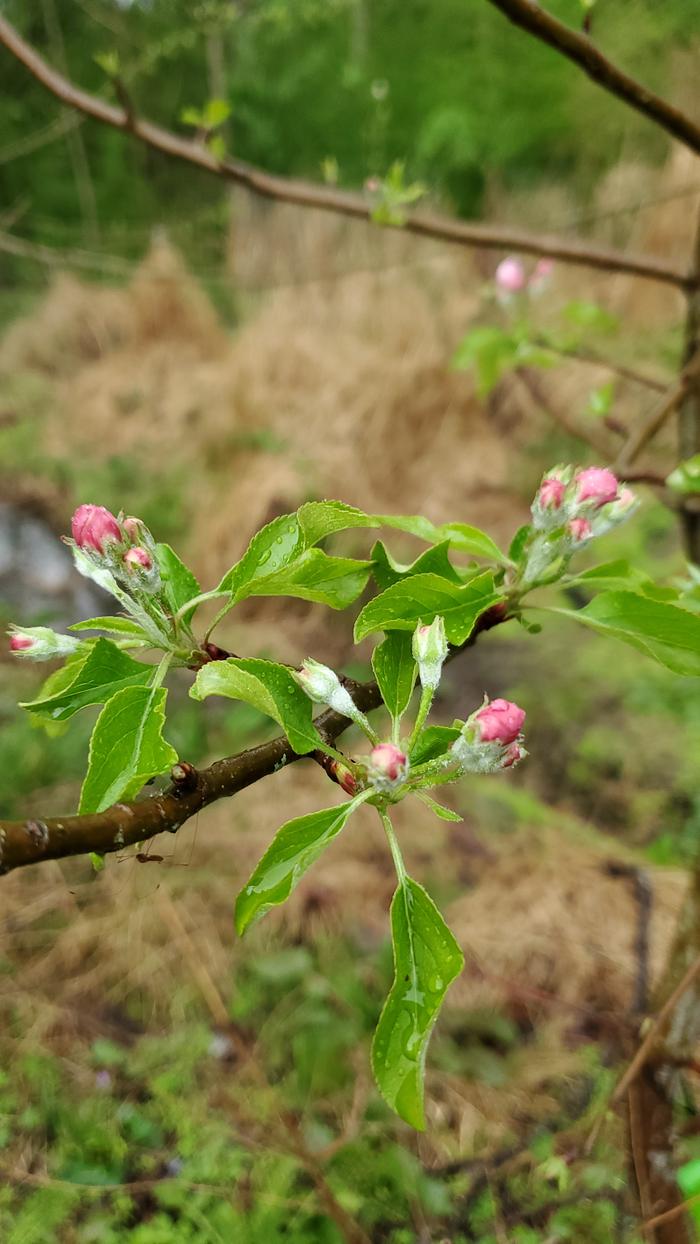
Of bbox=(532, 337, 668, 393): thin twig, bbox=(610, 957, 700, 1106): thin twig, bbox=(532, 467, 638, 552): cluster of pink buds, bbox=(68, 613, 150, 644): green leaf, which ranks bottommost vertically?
bbox=(610, 957, 700, 1106): thin twig

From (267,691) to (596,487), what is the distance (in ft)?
0.72

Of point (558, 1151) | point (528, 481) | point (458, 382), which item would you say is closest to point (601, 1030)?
point (558, 1151)

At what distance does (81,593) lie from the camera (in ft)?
9.84

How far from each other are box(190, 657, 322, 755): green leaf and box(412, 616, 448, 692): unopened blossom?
6 cm

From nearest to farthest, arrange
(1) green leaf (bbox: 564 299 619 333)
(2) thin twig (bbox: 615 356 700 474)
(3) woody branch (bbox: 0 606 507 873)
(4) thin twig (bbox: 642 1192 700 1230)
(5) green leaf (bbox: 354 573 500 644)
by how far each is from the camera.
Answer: (3) woody branch (bbox: 0 606 507 873) < (5) green leaf (bbox: 354 573 500 644) < (4) thin twig (bbox: 642 1192 700 1230) < (2) thin twig (bbox: 615 356 700 474) < (1) green leaf (bbox: 564 299 619 333)

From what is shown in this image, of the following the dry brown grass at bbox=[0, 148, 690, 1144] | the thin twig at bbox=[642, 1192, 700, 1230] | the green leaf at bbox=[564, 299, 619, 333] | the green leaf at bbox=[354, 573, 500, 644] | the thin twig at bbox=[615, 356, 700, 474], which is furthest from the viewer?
the dry brown grass at bbox=[0, 148, 690, 1144]

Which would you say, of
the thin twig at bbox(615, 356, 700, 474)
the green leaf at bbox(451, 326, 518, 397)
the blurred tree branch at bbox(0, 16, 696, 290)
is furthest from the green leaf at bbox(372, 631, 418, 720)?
the green leaf at bbox(451, 326, 518, 397)

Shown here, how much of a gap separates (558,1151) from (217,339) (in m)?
4.01

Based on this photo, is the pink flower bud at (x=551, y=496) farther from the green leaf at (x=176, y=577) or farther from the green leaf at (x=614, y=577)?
the green leaf at (x=176, y=577)

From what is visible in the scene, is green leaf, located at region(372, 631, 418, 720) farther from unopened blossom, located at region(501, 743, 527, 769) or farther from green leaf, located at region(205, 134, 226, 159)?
green leaf, located at region(205, 134, 226, 159)

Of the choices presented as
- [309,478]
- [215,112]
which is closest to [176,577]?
[215,112]

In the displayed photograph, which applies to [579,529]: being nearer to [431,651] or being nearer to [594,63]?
[431,651]

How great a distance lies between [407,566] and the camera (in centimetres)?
41

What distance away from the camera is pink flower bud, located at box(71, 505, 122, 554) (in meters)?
0.38
